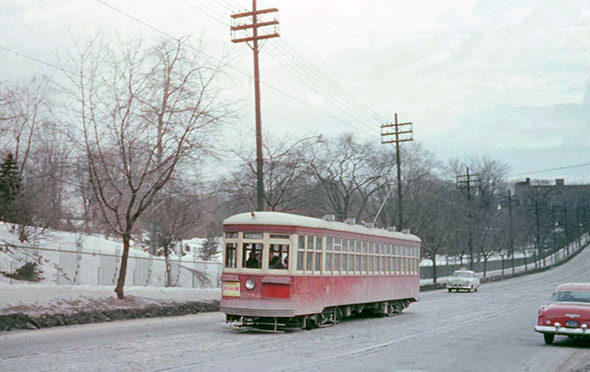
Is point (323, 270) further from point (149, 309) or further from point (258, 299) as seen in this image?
point (149, 309)

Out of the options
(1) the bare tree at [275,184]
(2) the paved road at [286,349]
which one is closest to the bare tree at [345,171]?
(1) the bare tree at [275,184]

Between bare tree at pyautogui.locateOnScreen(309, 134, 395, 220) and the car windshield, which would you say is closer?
the car windshield

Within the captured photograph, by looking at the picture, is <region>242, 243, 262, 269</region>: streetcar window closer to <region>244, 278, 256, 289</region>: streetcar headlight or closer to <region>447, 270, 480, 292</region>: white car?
<region>244, 278, 256, 289</region>: streetcar headlight

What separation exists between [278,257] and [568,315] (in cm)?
699

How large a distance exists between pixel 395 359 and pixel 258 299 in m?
5.07

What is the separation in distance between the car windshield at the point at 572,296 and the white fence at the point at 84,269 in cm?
1772

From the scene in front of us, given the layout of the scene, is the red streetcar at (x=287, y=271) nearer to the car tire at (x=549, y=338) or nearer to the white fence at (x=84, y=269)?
the car tire at (x=549, y=338)

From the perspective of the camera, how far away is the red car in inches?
547

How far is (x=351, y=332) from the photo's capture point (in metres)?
16.7

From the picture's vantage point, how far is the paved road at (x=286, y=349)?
34.1 feet

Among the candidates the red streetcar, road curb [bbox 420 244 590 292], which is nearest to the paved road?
the red streetcar

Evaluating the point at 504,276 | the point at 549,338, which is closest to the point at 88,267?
the point at 549,338

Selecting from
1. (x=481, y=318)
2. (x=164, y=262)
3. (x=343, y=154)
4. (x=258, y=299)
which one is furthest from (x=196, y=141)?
(x=343, y=154)

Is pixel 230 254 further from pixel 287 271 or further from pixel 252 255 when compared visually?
pixel 287 271
